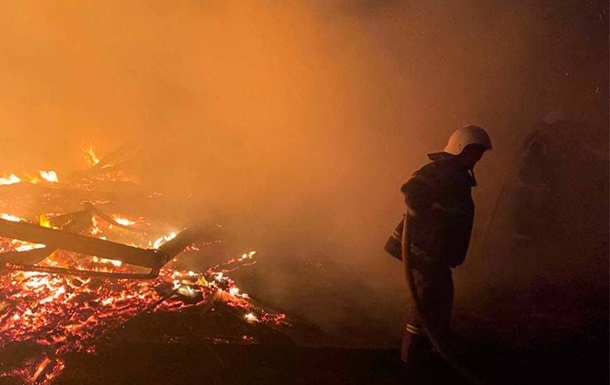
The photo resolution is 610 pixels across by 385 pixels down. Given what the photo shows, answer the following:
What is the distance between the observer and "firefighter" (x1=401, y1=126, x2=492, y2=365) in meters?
3.90

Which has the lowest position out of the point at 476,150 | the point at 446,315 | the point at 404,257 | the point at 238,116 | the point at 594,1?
the point at 446,315

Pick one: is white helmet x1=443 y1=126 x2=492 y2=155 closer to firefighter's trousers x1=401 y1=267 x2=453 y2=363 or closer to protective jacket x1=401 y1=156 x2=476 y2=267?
protective jacket x1=401 y1=156 x2=476 y2=267

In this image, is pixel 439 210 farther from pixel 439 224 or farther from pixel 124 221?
pixel 124 221

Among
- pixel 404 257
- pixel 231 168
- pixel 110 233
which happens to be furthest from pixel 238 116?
pixel 404 257

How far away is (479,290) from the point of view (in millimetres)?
6176

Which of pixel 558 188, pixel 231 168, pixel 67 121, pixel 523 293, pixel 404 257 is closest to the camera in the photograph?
pixel 404 257

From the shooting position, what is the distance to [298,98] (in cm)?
980

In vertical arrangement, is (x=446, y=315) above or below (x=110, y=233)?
below

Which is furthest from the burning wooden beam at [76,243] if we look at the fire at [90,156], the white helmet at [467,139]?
the fire at [90,156]

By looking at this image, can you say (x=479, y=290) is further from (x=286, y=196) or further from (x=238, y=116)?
(x=238, y=116)

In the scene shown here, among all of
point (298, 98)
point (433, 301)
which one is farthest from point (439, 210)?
point (298, 98)

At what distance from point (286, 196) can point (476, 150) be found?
5163 mm

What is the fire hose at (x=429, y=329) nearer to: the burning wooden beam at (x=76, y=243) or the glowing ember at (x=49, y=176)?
the burning wooden beam at (x=76, y=243)

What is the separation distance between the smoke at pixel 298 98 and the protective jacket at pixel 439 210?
1.59 metres
